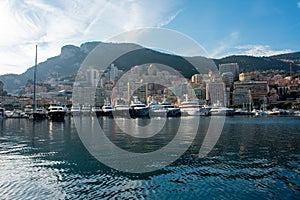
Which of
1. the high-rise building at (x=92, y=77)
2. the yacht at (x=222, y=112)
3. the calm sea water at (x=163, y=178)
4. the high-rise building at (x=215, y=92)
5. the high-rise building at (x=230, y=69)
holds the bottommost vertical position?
the calm sea water at (x=163, y=178)

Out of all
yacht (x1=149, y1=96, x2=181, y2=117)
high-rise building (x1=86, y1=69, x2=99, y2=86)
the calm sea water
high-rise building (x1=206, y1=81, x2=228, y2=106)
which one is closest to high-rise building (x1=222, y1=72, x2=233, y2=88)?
high-rise building (x1=206, y1=81, x2=228, y2=106)

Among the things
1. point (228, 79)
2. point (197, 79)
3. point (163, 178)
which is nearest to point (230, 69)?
point (228, 79)

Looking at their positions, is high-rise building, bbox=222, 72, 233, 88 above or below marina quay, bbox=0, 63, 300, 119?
above

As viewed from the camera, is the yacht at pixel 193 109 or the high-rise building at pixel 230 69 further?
the high-rise building at pixel 230 69

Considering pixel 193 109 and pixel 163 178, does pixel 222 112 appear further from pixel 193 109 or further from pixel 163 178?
pixel 163 178

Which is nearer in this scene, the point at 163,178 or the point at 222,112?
the point at 163,178

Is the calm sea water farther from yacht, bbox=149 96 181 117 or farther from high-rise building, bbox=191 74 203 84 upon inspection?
high-rise building, bbox=191 74 203 84

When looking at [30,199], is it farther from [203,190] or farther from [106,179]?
[203,190]

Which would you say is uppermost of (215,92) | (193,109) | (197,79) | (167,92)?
(197,79)

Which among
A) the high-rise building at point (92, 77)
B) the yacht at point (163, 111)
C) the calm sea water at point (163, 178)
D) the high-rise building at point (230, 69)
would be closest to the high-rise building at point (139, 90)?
the high-rise building at point (92, 77)

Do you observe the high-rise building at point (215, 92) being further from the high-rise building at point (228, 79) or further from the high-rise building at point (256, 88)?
the high-rise building at point (228, 79)

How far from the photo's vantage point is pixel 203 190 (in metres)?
8.11

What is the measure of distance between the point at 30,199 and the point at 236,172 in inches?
290

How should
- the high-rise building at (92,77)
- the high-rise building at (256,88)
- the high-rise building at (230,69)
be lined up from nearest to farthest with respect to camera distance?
the high-rise building at (256,88)
the high-rise building at (92,77)
the high-rise building at (230,69)
